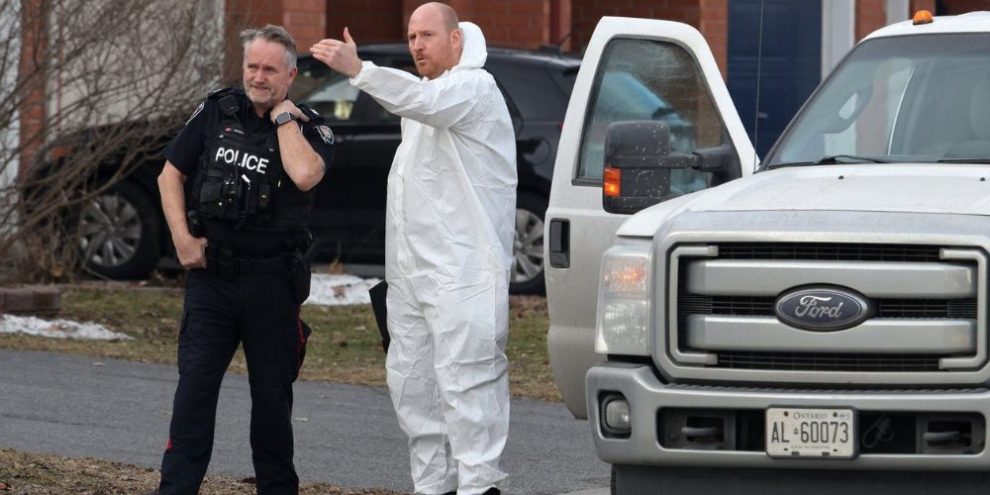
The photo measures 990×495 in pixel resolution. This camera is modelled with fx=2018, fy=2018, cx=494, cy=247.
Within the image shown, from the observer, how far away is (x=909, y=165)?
6473 mm

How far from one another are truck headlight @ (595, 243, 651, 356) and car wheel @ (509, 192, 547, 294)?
837 cm

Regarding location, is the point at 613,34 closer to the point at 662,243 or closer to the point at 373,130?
the point at 662,243

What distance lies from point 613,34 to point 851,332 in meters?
2.36

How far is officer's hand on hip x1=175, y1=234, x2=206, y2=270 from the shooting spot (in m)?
6.75

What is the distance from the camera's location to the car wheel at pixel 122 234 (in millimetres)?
14703

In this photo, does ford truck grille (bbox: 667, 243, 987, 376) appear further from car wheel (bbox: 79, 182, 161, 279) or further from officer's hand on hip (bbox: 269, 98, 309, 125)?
car wheel (bbox: 79, 182, 161, 279)

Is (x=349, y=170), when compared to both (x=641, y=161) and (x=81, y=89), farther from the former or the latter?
(x=641, y=161)

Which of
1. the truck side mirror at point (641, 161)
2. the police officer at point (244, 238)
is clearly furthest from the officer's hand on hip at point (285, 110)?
the truck side mirror at point (641, 161)

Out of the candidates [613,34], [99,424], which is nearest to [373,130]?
[99,424]

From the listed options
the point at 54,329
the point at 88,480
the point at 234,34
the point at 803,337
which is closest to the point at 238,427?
the point at 88,480

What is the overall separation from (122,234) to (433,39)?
809 cm

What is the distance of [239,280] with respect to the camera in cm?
682

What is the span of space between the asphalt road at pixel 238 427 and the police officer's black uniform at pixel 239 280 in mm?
1129

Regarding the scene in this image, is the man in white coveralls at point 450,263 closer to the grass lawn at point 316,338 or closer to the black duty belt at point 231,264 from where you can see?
the black duty belt at point 231,264
